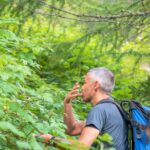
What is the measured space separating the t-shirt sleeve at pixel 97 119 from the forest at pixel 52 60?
23cm

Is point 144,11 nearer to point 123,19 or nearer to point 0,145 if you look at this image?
point 123,19

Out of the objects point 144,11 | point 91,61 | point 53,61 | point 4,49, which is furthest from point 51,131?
point 91,61

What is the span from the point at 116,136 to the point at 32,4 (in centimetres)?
292

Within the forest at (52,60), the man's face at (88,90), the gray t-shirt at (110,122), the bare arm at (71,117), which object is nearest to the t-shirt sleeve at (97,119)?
the gray t-shirt at (110,122)

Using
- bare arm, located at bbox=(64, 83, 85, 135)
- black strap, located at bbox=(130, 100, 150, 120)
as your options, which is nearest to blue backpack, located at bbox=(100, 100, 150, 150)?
black strap, located at bbox=(130, 100, 150, 120)

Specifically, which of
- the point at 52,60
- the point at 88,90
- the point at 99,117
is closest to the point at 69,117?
the point at 88,90

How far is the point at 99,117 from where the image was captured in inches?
147

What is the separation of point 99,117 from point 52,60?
3.31 m

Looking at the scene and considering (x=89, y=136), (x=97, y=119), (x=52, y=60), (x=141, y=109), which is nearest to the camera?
(x=89, y=136)

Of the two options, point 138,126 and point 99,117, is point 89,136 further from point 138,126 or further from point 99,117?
point 138,126

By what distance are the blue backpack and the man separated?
3.6 inches

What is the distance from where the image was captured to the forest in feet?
9.81

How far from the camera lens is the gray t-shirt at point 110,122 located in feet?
12.2

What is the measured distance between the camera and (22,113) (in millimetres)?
2820
